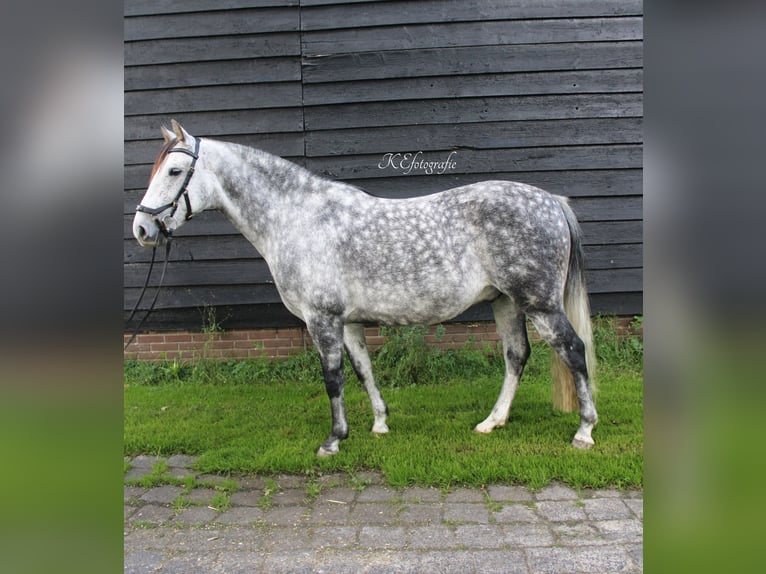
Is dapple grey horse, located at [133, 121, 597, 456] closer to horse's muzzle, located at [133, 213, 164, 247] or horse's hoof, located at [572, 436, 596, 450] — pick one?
horse's hoof, located at [572, 436, 596, 450]

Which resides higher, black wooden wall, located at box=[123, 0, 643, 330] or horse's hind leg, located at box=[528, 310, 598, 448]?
black wooden wall, located at box=[123, 0, 643, 330]

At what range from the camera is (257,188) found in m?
3.48

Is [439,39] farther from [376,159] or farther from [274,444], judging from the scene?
[274,444]

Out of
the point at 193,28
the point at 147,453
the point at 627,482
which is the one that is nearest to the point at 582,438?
the point at 627,482

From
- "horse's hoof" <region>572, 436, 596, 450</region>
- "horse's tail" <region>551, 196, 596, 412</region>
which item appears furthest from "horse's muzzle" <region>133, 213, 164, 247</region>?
"horse's hoof" <region>572, 436, 596, 450</region>

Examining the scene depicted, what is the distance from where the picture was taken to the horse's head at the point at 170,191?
125 inches

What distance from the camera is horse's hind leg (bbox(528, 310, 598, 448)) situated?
11.1 ft

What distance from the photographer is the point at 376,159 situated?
5336mm

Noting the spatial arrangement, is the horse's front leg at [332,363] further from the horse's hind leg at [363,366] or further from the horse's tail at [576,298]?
the horse's tail at [576,298]

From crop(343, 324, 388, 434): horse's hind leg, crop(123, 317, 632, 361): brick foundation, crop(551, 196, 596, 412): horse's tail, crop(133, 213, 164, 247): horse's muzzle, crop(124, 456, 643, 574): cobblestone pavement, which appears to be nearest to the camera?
crop(124, 456, 643, 574): cobblestone pavement

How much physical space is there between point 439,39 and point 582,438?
13.1ft

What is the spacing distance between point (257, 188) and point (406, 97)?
7.95ft

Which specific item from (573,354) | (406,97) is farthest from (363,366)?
(406,97)

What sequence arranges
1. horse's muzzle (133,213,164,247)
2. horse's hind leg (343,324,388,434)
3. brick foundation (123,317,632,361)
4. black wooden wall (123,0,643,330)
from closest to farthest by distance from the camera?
horse's muzzle (133,213,164,247) → horse's hind leg (343,324,388,434) → black wooden wall (123,0,643,330) → brick foundation (123,317,632,361)
